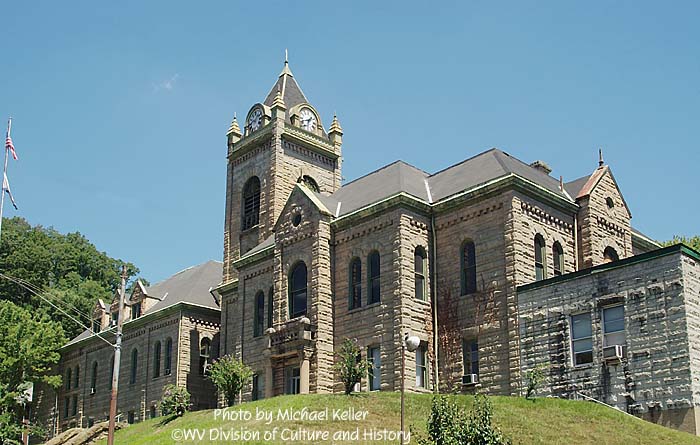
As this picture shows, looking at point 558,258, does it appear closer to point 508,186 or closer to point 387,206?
point 508,186

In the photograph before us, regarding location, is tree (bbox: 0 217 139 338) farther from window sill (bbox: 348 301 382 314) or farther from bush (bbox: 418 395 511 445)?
bush (bbox: 418 395 511 445)

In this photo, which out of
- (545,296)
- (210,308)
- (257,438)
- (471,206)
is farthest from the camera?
(210,308)

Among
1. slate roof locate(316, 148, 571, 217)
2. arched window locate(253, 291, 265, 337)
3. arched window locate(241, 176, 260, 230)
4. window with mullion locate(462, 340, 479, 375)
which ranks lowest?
window with mullion locate(462, 340, 479, 375)

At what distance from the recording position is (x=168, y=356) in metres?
54.8

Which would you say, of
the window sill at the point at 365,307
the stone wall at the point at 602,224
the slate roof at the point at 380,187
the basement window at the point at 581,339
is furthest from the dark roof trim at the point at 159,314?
the basement window at the point at 581,339

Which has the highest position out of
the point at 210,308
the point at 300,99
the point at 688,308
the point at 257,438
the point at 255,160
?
the point at 300,99

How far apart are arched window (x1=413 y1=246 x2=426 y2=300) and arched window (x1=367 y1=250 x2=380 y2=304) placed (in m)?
A: 1.78

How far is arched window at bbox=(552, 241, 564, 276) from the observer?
38875 millimetres

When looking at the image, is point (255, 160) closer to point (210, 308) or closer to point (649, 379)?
point (210, 308)

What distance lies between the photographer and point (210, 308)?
55.0 metres

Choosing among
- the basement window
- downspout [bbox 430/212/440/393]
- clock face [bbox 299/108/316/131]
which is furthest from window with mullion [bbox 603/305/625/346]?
clock face [bbox 299/108/316/131]

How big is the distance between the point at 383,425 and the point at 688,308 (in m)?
11.3

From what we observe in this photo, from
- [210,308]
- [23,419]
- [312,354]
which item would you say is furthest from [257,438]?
[23,419]

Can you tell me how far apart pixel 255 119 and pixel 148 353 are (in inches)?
636
